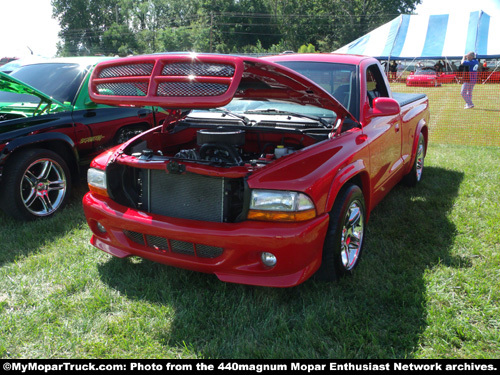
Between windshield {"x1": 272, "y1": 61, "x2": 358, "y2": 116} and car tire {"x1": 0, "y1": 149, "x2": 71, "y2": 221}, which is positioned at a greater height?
windshield {"x1": 272, "y1": 61, "x2": 358, "y2": 116}

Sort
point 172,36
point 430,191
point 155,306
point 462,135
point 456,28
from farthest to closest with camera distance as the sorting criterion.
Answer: point 172,36 < point 456,28 < point 462,135 < point 430,191 < point 155,306

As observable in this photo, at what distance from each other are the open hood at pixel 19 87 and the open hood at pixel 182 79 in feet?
5.78

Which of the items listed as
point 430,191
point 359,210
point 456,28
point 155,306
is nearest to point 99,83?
point 155,306

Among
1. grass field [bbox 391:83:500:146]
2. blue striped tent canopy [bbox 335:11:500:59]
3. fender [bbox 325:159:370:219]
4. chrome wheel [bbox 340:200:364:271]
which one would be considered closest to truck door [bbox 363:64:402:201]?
fender [bbox 325:159:370:219]

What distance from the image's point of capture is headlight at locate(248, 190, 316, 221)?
232 cm

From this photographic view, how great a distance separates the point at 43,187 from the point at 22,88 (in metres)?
1.02

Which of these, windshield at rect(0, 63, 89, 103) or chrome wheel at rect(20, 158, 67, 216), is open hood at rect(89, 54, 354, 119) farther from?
windshield at rect(0, 63, 89, 103)

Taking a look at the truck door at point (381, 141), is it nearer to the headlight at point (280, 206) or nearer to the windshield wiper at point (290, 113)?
the windshield wiper at point (290, 113)

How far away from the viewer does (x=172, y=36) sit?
61312 millimetres

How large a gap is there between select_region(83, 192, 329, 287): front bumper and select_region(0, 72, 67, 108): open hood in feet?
7.06

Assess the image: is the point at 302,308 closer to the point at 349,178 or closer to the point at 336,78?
the point at 349,178

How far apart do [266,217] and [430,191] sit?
3.33 metres

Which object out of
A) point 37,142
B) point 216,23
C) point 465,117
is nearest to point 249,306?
point 37,142
